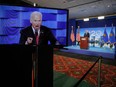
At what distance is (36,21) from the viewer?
1859mm

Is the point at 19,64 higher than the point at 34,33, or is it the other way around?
the point at 34,33

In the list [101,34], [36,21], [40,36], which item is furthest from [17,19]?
[101,34]

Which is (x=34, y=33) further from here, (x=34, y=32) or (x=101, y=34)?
(x=101, y=34)

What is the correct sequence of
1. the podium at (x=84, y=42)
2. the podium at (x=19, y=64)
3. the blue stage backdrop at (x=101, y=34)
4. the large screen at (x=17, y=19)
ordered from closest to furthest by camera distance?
1. the podium at (x=19, y=64)
2. the large screen at (x=17, y=19)
3. the podium at (x=84, y=42)
4. the blue stage backdrop at (x=101, y=34)

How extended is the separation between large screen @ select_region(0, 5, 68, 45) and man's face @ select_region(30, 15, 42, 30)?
6cm

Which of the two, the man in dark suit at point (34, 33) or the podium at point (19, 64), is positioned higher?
the man in dark suit at point (34, 33)

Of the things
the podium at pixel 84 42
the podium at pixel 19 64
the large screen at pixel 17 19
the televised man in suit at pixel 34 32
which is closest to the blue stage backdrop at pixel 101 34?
the podium at pixel 84 42

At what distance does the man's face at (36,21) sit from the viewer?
1.85m

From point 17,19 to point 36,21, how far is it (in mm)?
261

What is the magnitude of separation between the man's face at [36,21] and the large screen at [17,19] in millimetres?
58

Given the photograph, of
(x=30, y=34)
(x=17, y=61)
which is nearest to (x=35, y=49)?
(x=17, y=61)

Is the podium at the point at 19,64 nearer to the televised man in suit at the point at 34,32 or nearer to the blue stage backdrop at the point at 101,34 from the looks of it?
the televised man in suit at the point at 34,32

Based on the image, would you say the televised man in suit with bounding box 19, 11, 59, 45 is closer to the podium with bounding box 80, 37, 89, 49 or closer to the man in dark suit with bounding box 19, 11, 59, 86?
the man in dark suit with bounding box 19, 11, 59, 86

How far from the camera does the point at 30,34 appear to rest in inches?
72.9
